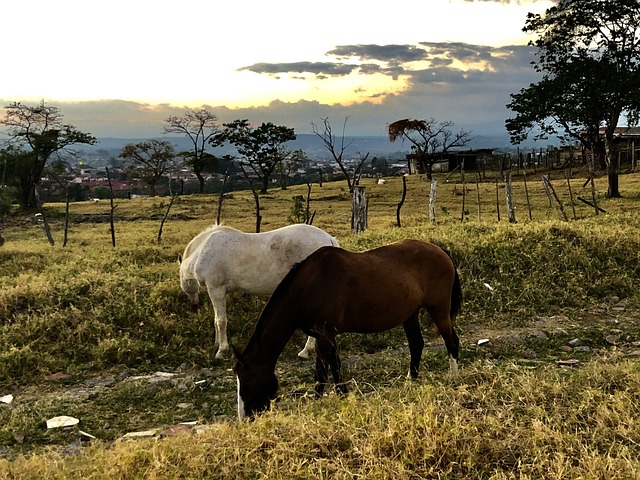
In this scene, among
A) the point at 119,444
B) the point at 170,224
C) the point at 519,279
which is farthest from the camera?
the point at 170,224

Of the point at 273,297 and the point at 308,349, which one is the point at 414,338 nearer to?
the point at 308,349

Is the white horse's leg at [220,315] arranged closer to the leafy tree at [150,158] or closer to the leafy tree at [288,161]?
the leafy tree at [288,161]

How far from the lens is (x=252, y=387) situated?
4.85 metres

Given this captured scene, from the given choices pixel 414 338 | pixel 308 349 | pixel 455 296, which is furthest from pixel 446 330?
pixel 308 349

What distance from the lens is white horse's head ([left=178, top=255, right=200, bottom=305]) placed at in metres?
7.83

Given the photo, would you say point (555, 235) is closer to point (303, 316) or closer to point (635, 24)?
point (303, 316)

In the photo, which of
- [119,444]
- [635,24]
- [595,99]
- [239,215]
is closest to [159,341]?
[119,444]

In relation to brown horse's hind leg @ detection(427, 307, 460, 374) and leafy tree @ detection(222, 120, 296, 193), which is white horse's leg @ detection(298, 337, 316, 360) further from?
leafy tree @ detection(222, 120, 296, 193)

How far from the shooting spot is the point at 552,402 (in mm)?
4078

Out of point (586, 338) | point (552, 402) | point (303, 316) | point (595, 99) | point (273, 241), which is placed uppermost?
point (595, 99)

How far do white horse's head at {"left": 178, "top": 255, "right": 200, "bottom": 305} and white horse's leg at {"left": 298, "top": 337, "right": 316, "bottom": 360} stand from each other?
1862 millimetres

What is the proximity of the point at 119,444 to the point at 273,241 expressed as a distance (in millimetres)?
3988

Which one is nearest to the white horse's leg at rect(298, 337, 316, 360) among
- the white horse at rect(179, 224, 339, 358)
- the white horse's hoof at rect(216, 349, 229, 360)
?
the white horse at rect(179, 224, 339, 358)

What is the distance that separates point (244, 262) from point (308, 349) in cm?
150
